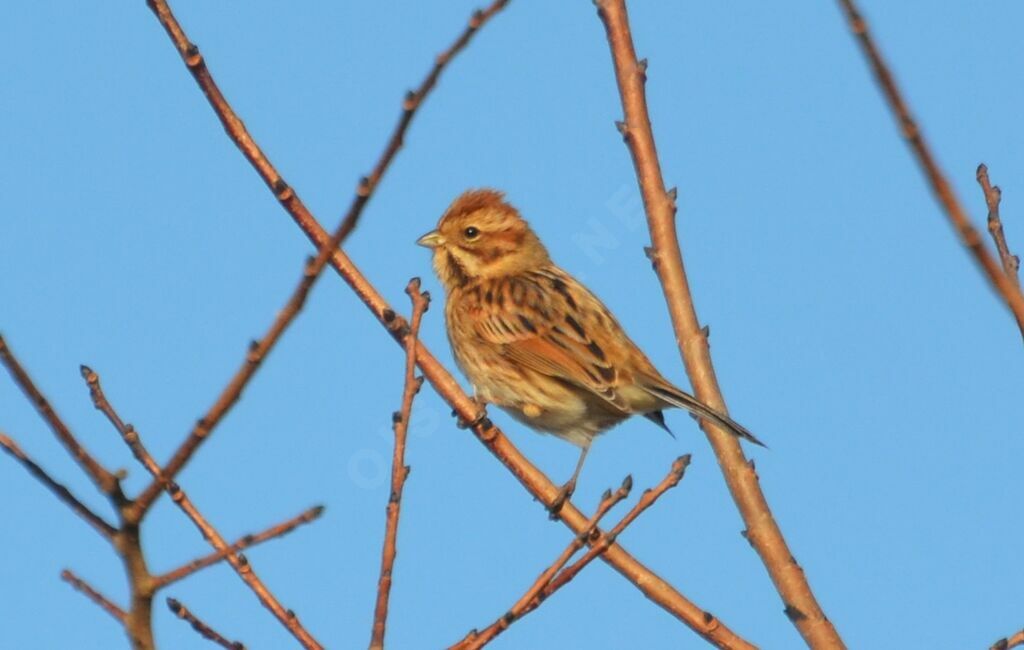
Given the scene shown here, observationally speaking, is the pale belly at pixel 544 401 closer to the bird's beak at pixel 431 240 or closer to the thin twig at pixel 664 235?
the bird's beak at pixel 431 240

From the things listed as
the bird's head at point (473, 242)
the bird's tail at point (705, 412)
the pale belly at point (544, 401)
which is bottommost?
the bird's tail at point (705, 412)

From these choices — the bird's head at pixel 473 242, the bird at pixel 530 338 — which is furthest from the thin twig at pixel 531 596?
the bird's head at pixel 473 242

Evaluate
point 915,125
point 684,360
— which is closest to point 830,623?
point 684,360

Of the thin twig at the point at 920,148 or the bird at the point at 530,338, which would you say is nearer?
the thin twig at the point at 920,148

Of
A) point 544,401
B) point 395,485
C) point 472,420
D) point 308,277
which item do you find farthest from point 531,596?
point 544,401

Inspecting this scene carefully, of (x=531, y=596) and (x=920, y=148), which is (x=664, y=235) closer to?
(x=531, y=596)

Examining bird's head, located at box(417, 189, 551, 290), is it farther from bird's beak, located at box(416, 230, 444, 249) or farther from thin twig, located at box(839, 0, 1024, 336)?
thin twig, located at box(839, 0, 1024, 336)

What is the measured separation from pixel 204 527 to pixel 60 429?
101 centimetres

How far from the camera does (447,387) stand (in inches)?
257

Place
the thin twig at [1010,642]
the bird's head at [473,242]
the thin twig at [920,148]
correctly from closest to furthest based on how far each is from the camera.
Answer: the thin twig at [920,148], the thin twig at [1010,642], the bird's head at [473,242]

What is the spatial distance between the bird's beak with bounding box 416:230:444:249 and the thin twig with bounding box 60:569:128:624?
598 centimetres

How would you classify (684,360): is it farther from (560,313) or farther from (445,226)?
(445,226)

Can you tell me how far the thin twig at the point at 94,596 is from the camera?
3.01 metres

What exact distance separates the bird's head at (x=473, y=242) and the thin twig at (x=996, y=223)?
4.69m
